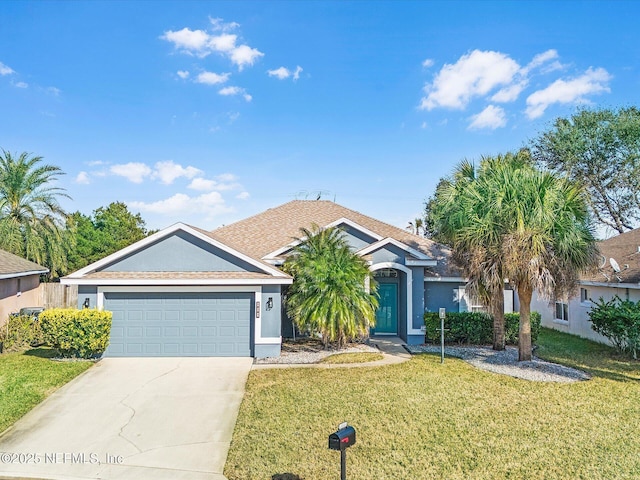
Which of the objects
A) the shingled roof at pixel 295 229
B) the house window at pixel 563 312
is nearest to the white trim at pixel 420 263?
the shingled roof at pixel 295 229

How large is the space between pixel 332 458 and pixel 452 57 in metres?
14.4

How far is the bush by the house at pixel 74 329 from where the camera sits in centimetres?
1200

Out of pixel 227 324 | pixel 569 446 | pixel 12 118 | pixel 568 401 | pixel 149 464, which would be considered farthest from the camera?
pixel 12 118

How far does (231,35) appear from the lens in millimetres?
13914

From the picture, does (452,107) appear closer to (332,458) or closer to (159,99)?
(159,99)

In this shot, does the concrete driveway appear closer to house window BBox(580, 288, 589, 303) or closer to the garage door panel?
the garage door panel

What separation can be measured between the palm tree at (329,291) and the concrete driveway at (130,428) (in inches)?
117

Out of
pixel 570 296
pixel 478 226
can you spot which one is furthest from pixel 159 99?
pixel 570 296

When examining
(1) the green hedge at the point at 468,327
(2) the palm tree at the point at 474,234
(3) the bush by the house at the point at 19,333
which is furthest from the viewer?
(1) the green hedge at the point at 468,327

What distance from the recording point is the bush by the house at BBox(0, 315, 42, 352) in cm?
1373

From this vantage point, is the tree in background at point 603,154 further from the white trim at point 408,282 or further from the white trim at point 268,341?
the white trim at point 268,341

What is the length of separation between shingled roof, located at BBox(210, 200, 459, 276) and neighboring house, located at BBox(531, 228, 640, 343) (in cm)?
499

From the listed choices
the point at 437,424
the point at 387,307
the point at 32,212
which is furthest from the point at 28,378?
the point at 32,212

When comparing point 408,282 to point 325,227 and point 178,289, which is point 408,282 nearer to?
point 325,227
